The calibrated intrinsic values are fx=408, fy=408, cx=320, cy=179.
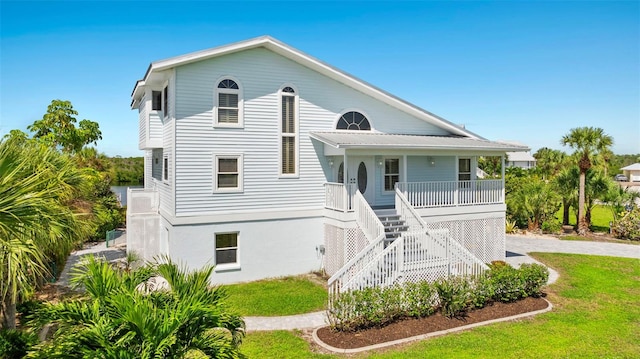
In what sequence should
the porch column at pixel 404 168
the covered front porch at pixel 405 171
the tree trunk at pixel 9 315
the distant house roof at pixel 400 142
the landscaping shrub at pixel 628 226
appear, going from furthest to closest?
the landscaping shrub at pixel 628 226 → the porch column at pixel 404 168 → the covered front porch at pixel 405 171 → the distant house roof at pixel 400 142 → the tree trunk at pixel 9 315

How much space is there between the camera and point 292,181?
15695 millimetres

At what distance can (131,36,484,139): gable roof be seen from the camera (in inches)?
540

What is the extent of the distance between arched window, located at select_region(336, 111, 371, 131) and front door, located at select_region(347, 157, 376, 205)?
53.0 inches

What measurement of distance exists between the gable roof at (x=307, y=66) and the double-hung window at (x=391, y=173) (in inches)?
94.3

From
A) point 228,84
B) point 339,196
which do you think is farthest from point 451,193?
point 228,84

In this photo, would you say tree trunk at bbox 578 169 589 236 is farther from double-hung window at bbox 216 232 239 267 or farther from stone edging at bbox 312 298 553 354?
double-hung window at bbox 216 232 239 267

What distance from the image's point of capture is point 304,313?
11445 millimetres

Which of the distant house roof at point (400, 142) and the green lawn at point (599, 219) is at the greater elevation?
the distant house roof at point (400, 142)

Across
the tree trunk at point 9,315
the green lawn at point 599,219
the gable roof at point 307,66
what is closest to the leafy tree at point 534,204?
the green lawn at point 599,219

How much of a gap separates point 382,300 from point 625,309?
757 cm

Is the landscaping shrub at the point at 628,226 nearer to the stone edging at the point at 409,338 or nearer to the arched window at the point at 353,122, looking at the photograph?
the stone edging at the point at 409,338

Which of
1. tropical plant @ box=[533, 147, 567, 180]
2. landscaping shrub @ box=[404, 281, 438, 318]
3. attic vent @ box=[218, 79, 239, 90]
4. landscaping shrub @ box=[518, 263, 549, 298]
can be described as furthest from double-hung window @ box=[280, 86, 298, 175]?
tropical plant @ box=[533, 147, 567, 180]

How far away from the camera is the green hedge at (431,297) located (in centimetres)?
988

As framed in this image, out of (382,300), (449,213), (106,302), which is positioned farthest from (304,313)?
(449,213)
